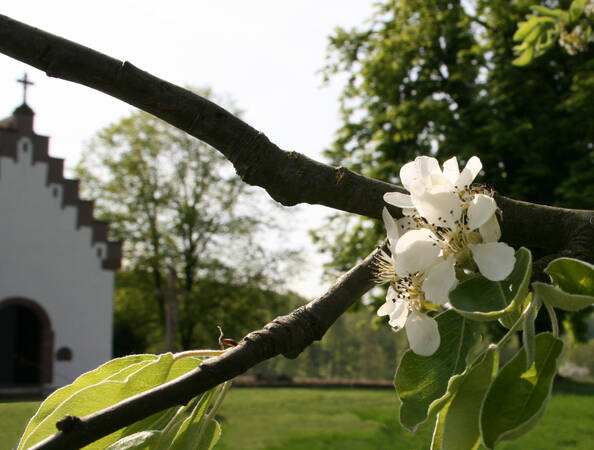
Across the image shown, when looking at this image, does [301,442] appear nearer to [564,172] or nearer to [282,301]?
[564,172]

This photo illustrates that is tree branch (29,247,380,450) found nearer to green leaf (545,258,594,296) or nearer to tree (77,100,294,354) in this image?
green leaf (545,258,594,296)

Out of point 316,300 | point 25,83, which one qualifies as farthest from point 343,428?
point 25,83

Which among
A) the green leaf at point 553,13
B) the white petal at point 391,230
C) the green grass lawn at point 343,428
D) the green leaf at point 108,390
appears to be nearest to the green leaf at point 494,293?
the white petal at point 391,230

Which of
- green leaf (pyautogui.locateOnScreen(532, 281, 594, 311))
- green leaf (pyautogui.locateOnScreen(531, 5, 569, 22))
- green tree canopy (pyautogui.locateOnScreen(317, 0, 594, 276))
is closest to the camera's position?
green leaf (pyautogui.locateOnScreen(532, 281, 594, 311))

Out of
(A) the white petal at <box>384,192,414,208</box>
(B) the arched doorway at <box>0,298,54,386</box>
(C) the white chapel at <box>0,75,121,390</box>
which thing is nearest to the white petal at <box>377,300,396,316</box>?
(A) the white petal at <box>384,192,414,208</box>

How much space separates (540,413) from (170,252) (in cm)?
2354

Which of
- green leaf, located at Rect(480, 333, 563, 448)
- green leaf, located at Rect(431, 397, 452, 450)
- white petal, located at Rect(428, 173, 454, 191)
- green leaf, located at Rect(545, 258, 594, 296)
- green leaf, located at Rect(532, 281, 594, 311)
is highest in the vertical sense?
white petal, located at Rect(428, 173, 454, 191)

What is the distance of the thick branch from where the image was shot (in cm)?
66

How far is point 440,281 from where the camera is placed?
0.62 meters

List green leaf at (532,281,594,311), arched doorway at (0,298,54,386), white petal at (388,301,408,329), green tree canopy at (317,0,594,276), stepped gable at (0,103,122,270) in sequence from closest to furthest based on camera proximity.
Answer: green leaf at (532,281,594,311)
white petal at (388,301,408,329)
green tree canopy at (317,0,594,276)
arched doorway at (0,298,54,386)
stepped gable at (0,103,122,270)

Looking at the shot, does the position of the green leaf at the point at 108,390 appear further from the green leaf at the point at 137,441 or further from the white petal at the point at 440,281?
the white petal at the point at 440,281

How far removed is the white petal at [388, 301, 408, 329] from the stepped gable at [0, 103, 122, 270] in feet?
65.4

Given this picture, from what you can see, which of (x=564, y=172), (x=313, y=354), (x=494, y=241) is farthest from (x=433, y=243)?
(x=313, y=354)

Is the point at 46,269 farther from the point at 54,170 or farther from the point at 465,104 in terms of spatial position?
the point at 465,104
